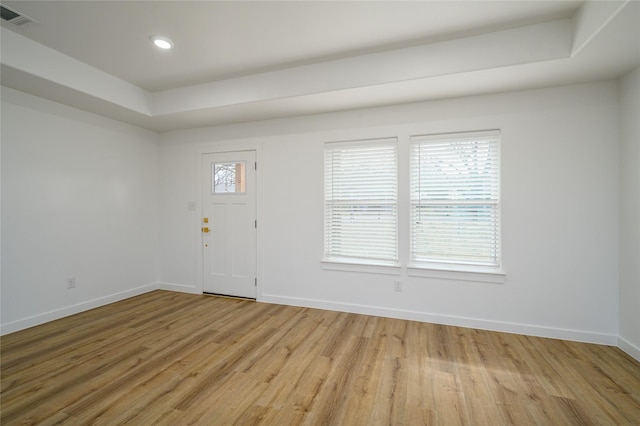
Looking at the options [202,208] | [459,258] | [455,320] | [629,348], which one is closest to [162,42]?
[202,208]

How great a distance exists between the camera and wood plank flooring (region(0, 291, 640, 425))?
1827 millimetres

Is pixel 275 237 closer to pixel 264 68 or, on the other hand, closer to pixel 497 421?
pixel 264 68

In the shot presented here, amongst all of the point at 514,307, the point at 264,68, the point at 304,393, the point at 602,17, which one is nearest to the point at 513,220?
the point at 514,307

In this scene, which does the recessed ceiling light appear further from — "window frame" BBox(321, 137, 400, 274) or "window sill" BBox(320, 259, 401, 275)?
"window sill" BBox(320, 259, 401, 275)

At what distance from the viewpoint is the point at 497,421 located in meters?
1.77

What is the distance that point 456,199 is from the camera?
321cm

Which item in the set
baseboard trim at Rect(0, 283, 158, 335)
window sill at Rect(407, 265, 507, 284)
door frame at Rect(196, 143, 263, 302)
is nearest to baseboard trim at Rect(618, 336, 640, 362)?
window sill at Rect(407, 265, 507, 284)

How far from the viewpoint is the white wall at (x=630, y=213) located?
2.46 m

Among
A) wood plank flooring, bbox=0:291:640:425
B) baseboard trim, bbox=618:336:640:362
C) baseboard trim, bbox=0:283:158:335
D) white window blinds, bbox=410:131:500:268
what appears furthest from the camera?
white window blinds, bbox=410:131:500:268

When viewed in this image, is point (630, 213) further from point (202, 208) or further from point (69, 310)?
point (69, 310)

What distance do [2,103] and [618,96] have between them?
6.06 m

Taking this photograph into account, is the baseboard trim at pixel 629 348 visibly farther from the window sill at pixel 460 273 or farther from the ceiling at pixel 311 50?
the ceiling at pixel 311 50

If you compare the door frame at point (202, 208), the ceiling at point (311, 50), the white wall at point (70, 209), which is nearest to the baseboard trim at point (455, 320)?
the door frame at point (202, 208)

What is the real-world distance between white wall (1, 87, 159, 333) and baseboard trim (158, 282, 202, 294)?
0.70 feet
